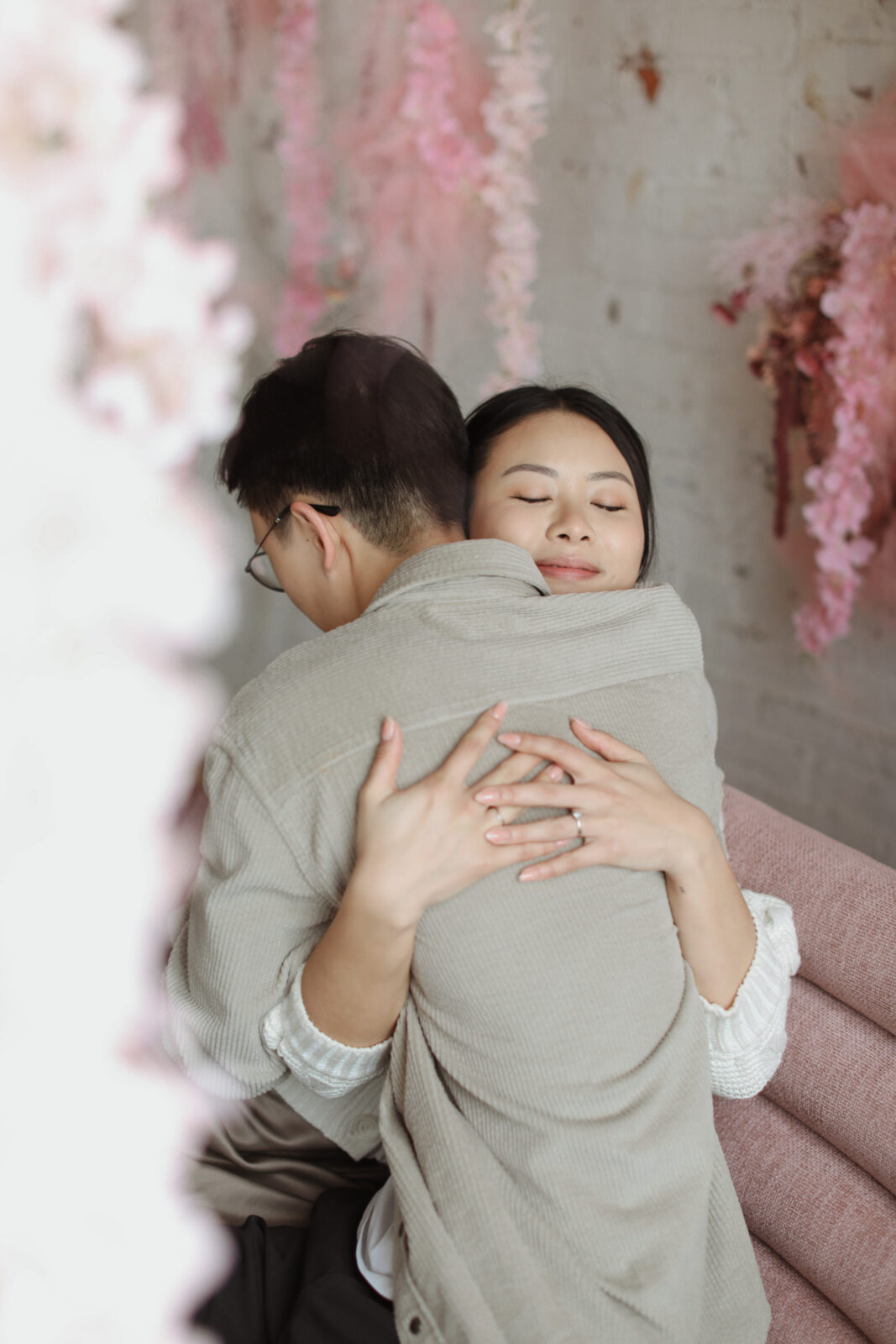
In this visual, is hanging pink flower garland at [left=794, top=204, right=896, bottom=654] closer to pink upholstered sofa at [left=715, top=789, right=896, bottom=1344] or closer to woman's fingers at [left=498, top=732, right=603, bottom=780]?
pink upholstered sofa at [left=715, top=789, right=896, bottom=1344]

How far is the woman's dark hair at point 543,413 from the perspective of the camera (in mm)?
1113

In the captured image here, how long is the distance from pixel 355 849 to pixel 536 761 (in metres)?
→ 0.16

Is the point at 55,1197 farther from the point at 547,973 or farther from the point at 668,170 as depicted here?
the point at 668,170

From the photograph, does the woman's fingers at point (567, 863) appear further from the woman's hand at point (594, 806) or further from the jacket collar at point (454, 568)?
the jacket collar at point (454, 568)

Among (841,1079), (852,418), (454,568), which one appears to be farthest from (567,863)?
(852,418)

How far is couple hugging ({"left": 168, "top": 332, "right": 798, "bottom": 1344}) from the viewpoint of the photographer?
731 mm

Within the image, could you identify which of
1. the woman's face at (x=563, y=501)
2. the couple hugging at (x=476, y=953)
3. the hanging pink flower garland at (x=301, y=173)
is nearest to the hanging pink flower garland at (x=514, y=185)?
the hanging pink flower garland at (x=301, y=173)

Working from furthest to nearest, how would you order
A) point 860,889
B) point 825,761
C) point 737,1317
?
point 825,761, point 860,889, point 737,1317

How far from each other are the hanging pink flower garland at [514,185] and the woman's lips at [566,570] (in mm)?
1051

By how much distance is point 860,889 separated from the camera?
1120mm

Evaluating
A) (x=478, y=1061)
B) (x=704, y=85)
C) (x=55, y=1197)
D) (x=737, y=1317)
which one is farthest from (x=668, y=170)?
(x=55, y=1197)

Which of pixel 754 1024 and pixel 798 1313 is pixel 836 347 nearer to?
pixel 754 1024

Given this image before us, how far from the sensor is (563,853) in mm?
793

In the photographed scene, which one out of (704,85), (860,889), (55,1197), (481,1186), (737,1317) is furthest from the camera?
(704,85)
